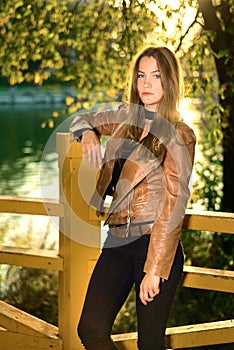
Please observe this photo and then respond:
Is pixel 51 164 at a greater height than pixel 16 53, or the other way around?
pixel 16 53

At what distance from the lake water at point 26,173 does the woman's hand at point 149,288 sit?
123cm

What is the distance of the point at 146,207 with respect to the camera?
3.54m

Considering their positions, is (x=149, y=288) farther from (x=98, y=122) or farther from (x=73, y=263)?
(x=98, y=122)

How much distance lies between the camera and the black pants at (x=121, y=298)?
348 cm

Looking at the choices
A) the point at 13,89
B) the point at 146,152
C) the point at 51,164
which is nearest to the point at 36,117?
the point at 13,89

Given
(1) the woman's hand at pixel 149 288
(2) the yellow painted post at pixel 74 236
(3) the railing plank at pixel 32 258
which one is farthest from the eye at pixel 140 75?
(3) the railing plank at pixel 32 258

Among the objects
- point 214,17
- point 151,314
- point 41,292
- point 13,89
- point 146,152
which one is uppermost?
point 214,17

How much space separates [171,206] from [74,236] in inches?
30.1

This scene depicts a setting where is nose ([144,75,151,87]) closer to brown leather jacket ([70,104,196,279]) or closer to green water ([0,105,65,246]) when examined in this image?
brown leather jacket ([70,104,196,279])

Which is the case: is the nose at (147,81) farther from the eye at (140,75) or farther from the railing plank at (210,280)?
the railing plank at (210,280)

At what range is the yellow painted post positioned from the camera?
3965mm

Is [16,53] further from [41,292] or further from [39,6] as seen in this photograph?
[41,292]

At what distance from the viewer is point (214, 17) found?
782 centimetres

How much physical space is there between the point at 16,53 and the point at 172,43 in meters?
1.55
